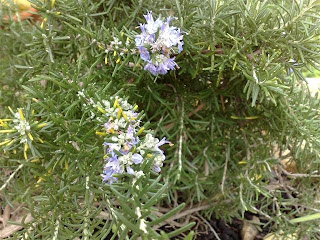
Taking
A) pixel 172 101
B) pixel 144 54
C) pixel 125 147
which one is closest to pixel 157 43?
pixel 144 54

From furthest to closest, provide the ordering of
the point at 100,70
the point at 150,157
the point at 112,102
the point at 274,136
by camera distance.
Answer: the point at 274,136
the point at 100,70
the point at 112,102
the point at 150,157

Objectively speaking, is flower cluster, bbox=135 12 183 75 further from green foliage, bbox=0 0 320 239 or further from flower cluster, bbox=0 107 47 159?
flower cluster, bbox=0 107 47 159

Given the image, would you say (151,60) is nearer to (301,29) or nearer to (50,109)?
(50,109)

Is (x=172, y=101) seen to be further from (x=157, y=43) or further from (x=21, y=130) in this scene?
(x=21, y=130)

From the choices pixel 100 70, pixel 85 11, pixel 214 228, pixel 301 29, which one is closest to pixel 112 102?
pixel 100 70

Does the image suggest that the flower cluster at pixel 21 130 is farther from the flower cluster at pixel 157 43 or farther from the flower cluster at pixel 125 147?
the flower cluster at pixel 157 43

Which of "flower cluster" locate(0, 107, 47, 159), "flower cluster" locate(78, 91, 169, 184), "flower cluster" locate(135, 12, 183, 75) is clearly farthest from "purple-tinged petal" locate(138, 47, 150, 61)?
"flower cluster" locate(0, 107, 47, 159)

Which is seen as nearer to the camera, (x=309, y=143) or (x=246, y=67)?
(x=246, y=67)
